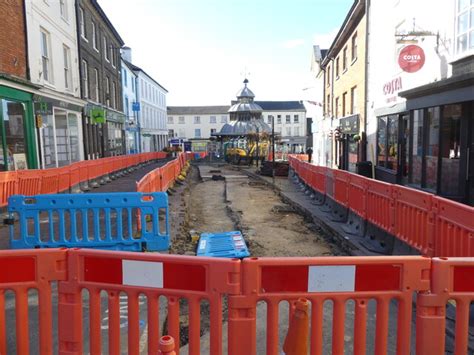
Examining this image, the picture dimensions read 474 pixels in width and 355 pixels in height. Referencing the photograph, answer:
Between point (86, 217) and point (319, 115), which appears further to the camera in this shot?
point (319, 115)

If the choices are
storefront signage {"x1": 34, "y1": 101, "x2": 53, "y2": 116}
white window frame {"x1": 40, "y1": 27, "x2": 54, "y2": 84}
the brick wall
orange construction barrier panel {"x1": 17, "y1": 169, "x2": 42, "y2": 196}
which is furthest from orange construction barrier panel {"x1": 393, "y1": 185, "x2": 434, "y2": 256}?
white window frame {"x1": 40, "y1": 27, "x2": 54, "y2": 84}

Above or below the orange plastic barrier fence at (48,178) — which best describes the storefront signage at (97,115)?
above

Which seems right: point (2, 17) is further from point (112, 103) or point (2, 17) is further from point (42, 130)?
point (112, 103)

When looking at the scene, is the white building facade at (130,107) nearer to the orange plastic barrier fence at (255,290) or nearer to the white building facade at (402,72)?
the white building facade at (402,72)

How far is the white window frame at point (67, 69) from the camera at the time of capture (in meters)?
18.6

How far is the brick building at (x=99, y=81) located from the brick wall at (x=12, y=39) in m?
7.01

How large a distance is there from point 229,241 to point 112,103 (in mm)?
24304

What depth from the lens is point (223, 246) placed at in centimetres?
676

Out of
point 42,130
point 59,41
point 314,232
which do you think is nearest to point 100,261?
point 314,232

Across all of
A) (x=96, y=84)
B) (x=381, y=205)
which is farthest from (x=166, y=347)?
(x=96, y=84)

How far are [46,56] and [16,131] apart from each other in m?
4.86

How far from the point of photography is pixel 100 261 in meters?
2.88

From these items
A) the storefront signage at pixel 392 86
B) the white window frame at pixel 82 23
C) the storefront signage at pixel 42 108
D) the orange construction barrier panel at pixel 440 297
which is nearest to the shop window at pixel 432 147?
the storefront signage at pixel 392 86

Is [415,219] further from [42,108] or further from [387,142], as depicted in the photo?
[42,108]
